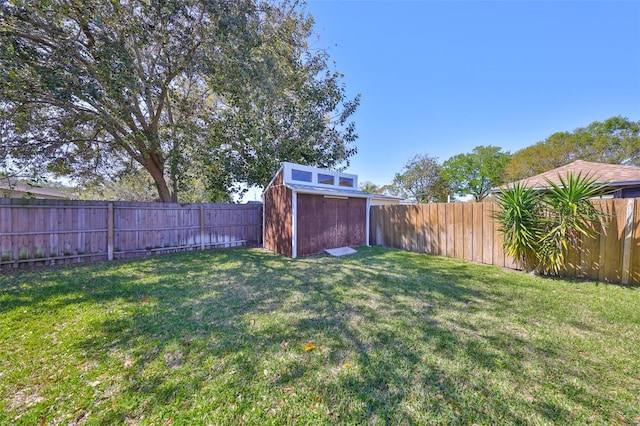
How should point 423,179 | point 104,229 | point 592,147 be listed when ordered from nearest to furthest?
point 104,229, point 592,147, point 423,179

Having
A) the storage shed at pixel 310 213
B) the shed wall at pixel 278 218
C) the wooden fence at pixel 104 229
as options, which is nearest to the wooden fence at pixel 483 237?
the storage shed at pixel 310 213

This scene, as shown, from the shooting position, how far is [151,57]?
6.91m

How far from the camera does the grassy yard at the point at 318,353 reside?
5.36ft

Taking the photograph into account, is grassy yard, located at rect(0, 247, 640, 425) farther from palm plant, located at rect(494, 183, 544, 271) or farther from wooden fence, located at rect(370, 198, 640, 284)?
palm plant, located at rect(494, 183, 544, 271)

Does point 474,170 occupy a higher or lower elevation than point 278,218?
higher

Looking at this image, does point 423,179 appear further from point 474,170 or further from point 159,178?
point 159,178

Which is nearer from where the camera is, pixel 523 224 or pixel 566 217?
pixel 566 217

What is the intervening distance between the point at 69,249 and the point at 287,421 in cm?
734

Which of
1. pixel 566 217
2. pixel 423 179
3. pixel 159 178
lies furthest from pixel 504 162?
pixel 159 178

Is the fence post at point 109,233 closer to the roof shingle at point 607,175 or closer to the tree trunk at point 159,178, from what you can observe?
the tree trunk at point 159,178

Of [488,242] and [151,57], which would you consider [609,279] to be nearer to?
[488,242]

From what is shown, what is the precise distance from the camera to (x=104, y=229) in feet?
20.7

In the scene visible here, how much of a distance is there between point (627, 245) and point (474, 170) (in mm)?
24959

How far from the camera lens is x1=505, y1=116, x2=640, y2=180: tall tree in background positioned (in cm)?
1548
